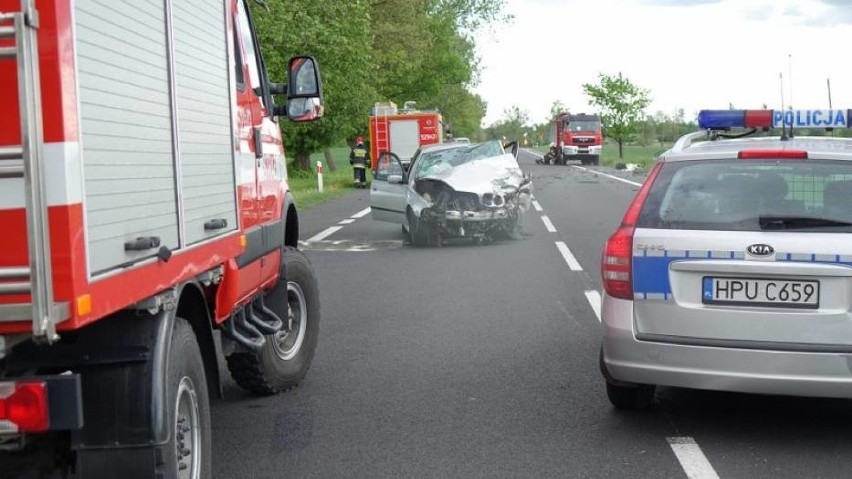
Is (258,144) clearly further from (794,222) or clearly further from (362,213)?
(362,213)

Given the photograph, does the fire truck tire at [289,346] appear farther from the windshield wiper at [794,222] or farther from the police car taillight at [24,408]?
the police car taillight at [24,408]

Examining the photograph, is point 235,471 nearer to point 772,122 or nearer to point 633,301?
point 633,301

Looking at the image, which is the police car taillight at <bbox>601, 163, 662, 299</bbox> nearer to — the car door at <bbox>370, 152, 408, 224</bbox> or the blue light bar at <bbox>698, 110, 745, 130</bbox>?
the blue light bar at <bbox>698, 110, 745, 130</bbox>

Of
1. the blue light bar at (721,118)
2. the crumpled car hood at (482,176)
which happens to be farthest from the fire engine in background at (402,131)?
the blue light bar at (721,118)

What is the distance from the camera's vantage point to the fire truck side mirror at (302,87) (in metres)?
6.46

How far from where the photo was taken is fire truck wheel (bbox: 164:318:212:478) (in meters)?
3.78

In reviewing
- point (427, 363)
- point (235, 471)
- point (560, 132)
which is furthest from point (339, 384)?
point (560, 132)

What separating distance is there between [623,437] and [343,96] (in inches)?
1152

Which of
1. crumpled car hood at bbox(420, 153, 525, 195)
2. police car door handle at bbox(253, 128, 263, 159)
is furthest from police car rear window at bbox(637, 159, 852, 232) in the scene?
crumpled car hood at bbox(420, 153, 525, 195)

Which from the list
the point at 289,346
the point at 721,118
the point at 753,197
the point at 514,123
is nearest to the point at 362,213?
the point at 289,346

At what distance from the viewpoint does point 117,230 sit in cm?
336

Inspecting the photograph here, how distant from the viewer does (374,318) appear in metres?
9.27

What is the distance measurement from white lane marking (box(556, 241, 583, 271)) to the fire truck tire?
580 cm

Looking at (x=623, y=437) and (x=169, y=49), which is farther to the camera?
(x=623, y=437)
